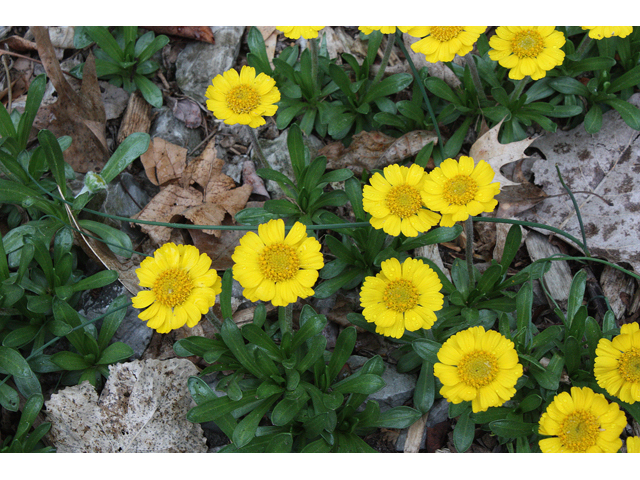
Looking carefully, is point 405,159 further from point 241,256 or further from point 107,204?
point 107,204

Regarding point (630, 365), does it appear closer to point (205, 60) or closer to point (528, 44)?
point (528, 44)

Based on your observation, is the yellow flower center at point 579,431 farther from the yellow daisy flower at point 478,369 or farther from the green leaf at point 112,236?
the green leaf at point 112,236

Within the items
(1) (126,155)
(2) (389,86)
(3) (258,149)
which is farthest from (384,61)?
(1) (126,155)

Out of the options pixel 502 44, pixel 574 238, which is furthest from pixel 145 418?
pixel 502 44

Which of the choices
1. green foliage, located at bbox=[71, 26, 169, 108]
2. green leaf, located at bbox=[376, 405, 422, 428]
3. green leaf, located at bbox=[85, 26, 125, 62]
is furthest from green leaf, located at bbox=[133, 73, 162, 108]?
green leaf, located at bbox=[376, 405, 422, 428]

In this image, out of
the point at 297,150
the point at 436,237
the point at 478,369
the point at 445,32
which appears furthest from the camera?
the point at 297,150

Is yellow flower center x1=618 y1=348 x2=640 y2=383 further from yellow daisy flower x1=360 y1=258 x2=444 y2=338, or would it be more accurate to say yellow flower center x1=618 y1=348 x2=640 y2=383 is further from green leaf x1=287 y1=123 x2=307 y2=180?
green leaf x1=287 y1=123 x2=307 y2=180

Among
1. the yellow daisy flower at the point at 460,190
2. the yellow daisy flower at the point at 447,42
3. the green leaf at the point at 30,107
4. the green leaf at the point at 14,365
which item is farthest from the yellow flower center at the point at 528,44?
the green leaf at the point at 14,365

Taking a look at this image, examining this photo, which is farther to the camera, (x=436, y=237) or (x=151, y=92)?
(x=151, y=92)
